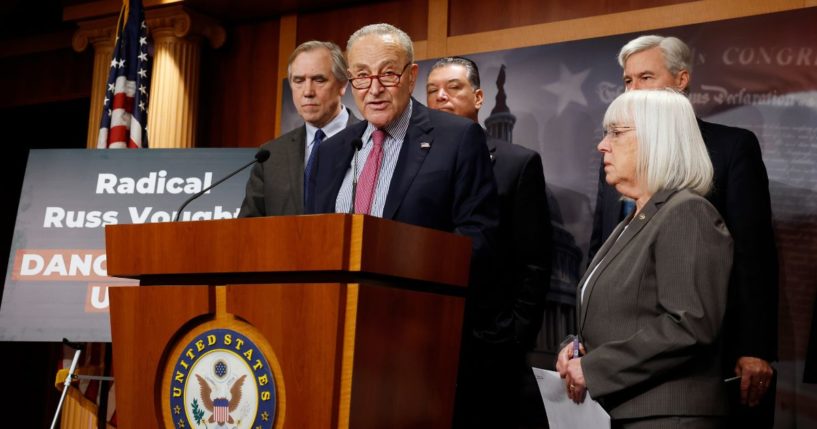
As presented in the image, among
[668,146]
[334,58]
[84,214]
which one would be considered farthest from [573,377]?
[84,214]

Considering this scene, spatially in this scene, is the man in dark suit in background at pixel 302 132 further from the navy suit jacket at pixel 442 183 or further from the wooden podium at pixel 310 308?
the wooden podium at pixel 310 308

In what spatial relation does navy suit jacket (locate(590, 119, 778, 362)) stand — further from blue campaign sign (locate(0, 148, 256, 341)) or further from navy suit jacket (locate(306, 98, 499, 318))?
blue campaign sign (locate(0, 148, 256, 341))

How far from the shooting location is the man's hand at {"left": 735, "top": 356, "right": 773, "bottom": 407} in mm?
2643

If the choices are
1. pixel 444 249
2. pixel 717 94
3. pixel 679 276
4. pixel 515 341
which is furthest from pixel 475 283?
pixel 717 94

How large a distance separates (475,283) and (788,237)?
1830 millimetres

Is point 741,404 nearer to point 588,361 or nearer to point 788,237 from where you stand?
point 588,361

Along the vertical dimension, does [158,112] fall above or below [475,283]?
above

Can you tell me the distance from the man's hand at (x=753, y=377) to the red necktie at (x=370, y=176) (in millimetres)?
1146

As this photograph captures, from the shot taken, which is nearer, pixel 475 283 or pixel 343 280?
pixel 343 280

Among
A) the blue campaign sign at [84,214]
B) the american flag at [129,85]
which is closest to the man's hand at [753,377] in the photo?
the blue campaign sign at [84,214]

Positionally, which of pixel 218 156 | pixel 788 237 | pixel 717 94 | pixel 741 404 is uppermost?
pixel 717 94

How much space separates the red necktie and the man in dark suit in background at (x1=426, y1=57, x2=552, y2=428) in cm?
64

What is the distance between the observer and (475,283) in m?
2.43

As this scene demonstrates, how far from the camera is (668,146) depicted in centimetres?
225
